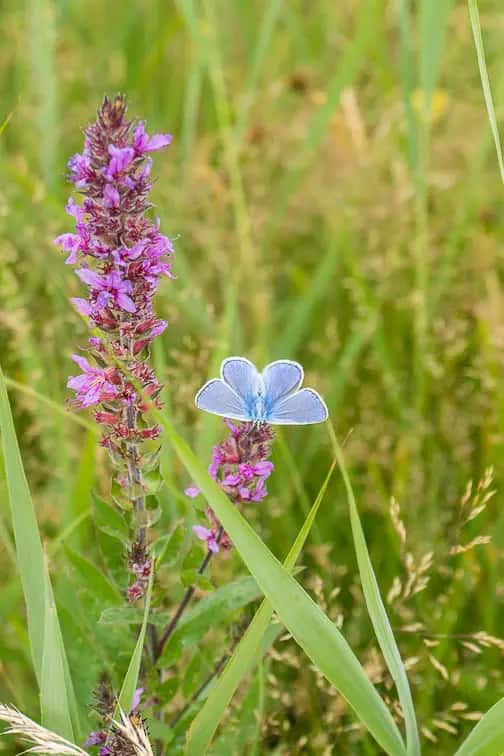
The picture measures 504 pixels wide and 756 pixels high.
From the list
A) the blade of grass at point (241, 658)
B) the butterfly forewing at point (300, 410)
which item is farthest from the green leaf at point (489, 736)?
the butterfly forewing at point (300, 410)

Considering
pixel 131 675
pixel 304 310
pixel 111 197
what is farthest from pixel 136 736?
pixel 304 310

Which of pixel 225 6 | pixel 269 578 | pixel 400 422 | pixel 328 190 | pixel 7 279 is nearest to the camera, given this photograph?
pixel 269 578

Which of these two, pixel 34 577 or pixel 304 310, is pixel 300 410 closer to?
pixel 34 577

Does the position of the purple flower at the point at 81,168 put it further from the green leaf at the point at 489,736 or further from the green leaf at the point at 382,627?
the green leaf at the point at 489,736

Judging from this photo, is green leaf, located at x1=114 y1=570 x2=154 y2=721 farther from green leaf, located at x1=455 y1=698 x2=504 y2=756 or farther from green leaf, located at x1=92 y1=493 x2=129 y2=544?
green leaf, located at x1=455 y1=698 x2=504 y2=756

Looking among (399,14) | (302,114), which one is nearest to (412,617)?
(399,14)

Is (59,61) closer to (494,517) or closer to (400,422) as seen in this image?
(400,422)
